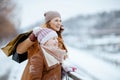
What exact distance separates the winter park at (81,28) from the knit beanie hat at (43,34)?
2.20 ft

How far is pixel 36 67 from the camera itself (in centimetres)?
108

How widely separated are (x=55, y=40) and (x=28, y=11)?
767 millimetres

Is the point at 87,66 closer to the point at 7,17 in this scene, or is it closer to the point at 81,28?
the point at 81,28

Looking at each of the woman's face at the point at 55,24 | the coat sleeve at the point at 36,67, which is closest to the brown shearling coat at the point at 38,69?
the coat sleeve at the point at 36,67

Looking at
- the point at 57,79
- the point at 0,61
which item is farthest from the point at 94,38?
the point at 57,79

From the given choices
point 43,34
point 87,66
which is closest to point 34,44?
point 43,34

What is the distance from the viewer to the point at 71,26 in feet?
6.08

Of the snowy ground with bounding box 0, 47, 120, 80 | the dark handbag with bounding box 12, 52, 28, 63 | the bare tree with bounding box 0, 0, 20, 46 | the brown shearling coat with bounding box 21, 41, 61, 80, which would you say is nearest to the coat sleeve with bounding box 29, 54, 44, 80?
the brown shearling coat with bounding box 21, 41, 61, 80

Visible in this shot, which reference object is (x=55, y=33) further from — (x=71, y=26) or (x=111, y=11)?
(x=111, y=11)

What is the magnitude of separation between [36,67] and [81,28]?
2.72ft

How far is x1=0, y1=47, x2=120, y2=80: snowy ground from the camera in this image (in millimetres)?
1807

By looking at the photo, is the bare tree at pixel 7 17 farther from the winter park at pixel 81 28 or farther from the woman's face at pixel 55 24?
the woman's face at pixel 55 24

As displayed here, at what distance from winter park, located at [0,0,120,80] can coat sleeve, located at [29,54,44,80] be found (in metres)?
0.74

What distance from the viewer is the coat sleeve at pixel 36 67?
107 cm
